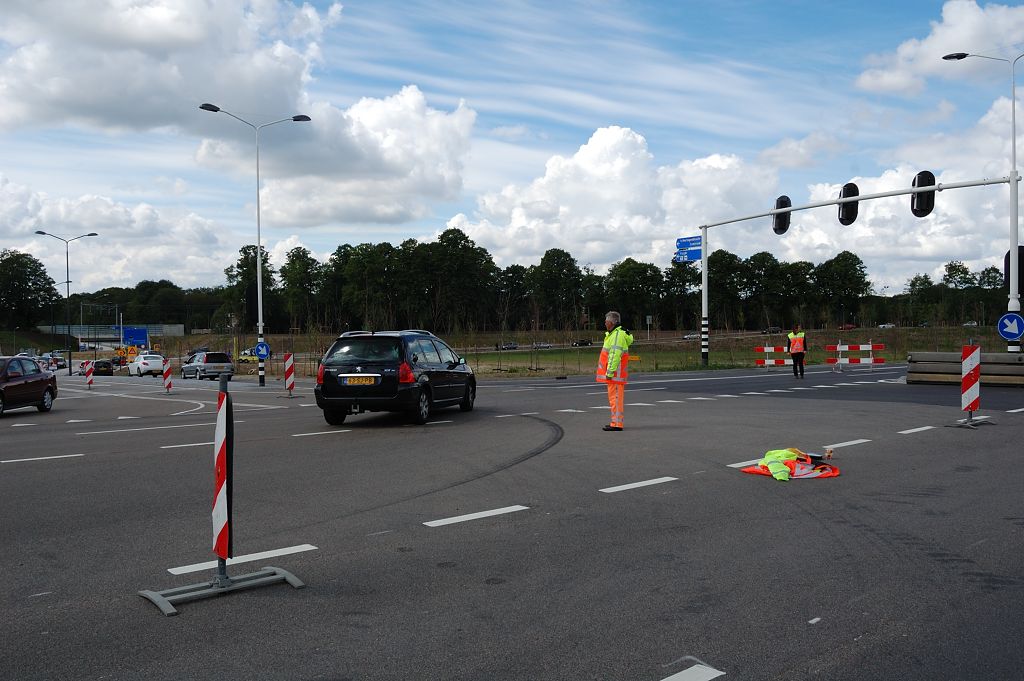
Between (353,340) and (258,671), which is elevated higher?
(353,340)

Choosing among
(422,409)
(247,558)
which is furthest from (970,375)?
(247,558)

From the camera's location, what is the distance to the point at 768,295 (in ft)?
437

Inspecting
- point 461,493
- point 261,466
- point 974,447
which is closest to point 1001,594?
point 461,493

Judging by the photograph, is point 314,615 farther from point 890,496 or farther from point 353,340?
point 353,340

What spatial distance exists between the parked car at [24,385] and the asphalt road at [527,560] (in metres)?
9.36

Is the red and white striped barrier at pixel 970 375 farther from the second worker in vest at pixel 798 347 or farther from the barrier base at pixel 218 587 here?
the second worker in vest at pixel 798 347

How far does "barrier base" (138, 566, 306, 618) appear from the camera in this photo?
192 inches

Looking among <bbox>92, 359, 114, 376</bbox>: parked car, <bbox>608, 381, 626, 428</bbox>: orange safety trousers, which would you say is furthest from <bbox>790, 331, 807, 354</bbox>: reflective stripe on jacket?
<bbox>92, 359, 114, 376</bbox>: parked car

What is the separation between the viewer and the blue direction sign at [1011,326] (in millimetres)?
22422

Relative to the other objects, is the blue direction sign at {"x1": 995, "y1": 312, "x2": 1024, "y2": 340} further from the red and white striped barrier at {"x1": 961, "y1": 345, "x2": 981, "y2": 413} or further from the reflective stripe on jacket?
the red and white striped barrier at {"x1": 961, "y1": 345, "x2": 981, "y2": 413}

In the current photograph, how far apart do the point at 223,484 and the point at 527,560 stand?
2.06m

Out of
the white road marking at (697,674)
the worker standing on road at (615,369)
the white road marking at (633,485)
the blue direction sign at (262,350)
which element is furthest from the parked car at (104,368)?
the white road marking at (697,674)

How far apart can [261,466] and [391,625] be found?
6.13 m

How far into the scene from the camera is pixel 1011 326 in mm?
22547
